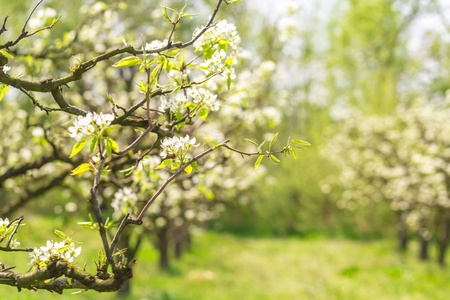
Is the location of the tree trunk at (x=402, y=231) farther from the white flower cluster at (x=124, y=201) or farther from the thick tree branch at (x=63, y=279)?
the thick tree branch at (x=63, y=279)

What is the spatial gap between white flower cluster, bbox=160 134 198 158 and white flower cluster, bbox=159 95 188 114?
11.0 inches

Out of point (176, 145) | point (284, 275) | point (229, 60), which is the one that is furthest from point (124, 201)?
point (284, 275)

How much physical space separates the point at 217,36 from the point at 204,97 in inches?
13.8

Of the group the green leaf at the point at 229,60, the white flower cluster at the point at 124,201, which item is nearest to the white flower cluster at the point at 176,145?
the green leaf at the point at 229,60

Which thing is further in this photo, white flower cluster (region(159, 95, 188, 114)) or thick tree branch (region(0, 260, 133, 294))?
white flower cluster (region(159, 95, 188, 114))

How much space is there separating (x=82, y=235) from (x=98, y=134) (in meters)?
11.4

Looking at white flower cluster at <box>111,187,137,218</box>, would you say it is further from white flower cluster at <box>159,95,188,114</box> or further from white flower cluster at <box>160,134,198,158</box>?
white flower cluster at <box>160,134,198,158</box>

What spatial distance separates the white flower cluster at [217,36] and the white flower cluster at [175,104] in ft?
0.96

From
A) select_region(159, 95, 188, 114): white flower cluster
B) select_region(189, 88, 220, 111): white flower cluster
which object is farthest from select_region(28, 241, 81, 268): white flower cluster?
select_region(189, 88, 220, 111): white flower cluster

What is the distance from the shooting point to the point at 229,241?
17.5m

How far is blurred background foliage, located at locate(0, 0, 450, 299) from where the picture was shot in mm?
7496

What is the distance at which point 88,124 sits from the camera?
179cm

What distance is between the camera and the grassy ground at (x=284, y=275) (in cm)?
871

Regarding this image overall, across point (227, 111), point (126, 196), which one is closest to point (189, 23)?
point (227, 111)
